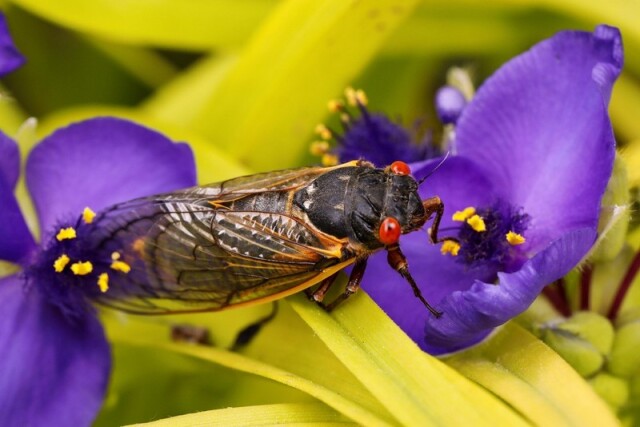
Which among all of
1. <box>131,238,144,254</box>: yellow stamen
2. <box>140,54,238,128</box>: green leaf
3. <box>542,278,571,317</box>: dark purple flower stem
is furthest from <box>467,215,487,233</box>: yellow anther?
<box>140,54,238,128</box>: green leaf

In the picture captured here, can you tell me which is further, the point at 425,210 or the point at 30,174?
the point at 30,174

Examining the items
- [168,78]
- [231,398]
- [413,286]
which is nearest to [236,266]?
[413,286]

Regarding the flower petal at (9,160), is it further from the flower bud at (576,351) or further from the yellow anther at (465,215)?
the flower bud at (576,351)

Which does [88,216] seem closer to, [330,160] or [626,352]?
[330,160]

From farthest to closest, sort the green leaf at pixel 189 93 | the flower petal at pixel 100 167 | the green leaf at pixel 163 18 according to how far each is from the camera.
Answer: the green leaf at pixel 189 93 → the green leaf at pixel 163 18 → the flower petal at pixel 100 167

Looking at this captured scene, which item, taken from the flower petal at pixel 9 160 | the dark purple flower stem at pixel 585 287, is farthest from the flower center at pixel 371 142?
the flower petal at pixel 9 160

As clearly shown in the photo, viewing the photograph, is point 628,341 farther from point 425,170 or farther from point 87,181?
point 87,181
